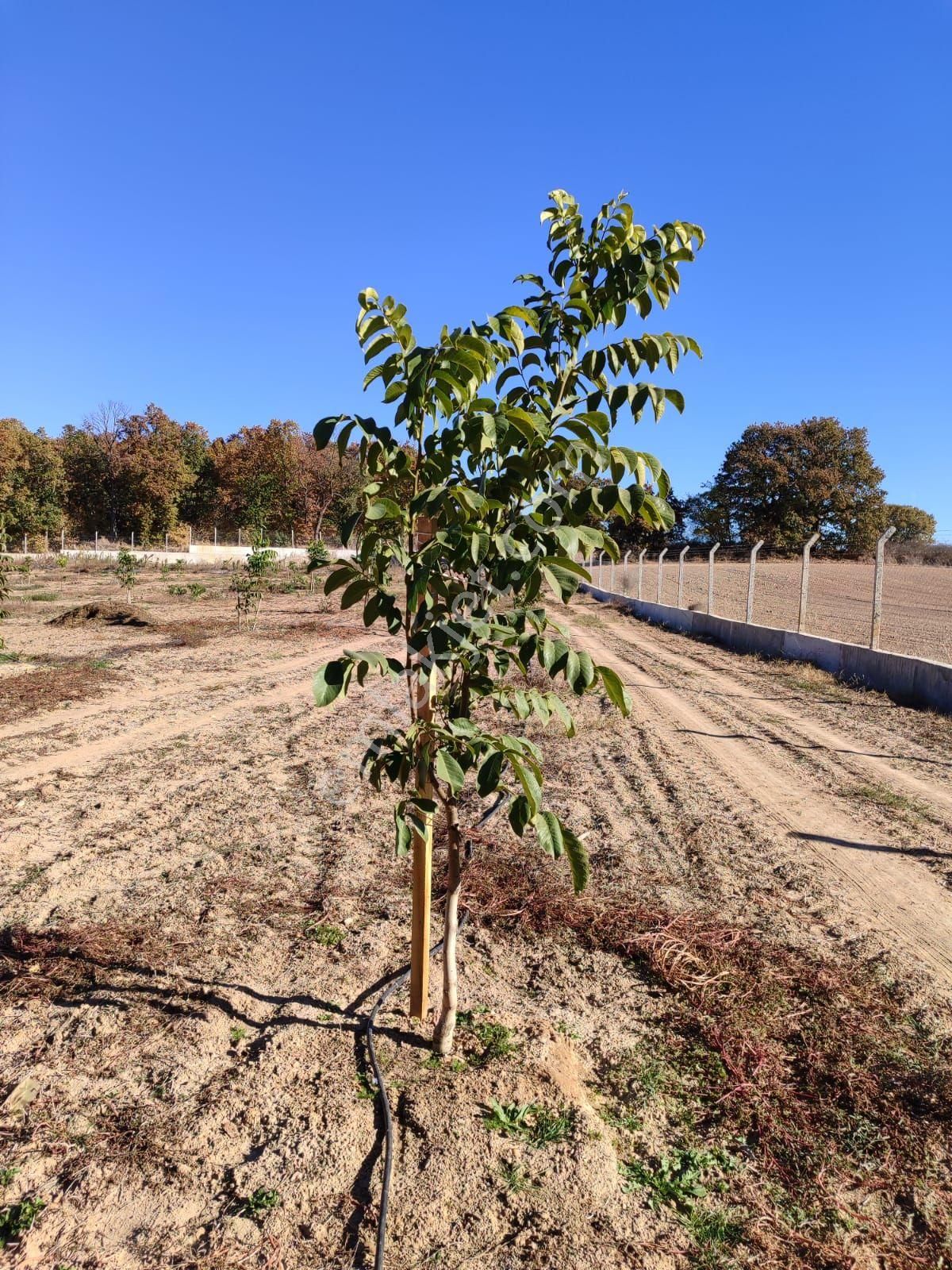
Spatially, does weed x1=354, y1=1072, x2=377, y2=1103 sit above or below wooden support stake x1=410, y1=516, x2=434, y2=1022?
below

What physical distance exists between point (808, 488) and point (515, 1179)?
178 ft

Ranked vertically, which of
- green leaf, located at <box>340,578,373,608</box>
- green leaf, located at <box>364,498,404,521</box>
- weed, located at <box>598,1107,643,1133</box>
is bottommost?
weed, located at <box>598,1107,643,1133</box>

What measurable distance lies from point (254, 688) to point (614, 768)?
5.10 m

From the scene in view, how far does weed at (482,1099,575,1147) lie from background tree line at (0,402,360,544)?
134ft

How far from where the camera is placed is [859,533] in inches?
2002

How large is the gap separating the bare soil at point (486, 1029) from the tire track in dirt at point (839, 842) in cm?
3

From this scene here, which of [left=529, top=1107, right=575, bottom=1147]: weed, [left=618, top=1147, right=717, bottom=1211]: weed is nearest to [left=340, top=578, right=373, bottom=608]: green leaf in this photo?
[left=529, top=1107, right=575, bottom=1147]: weed

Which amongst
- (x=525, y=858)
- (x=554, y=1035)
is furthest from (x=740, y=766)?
(x=554, y=1035)

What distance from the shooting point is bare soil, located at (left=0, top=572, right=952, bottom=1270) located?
204 cm

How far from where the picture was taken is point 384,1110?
7.66 feet

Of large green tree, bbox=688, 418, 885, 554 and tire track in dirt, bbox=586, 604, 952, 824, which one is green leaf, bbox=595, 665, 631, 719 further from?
large green tree, bbox=688, 418, 885, 554

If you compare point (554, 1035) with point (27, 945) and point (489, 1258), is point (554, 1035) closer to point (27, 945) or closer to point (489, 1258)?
point (489, 1258)

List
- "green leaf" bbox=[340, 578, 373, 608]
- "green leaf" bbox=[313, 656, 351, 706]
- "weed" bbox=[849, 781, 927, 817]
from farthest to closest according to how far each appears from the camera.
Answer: "weed" bbox=[849, 781, 927, 817] → "green leaf" bbox=[340, 578, 373, 608] → "green leaf" bbox=[313, 656, 351, 706]

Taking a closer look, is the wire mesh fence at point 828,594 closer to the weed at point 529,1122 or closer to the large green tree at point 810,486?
the large green tree at point 810,486
